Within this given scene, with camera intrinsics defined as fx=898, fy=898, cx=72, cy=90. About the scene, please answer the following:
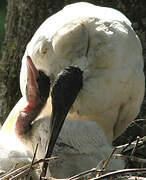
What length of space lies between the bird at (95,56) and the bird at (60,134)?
11 centimetres

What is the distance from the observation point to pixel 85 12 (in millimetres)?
4984

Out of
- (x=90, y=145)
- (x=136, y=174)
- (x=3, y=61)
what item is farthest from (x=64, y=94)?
(x=3, y=61)

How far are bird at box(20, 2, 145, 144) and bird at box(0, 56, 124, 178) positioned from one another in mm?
114

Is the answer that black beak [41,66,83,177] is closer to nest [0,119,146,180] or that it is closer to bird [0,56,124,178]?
bird [0,56,124,178]

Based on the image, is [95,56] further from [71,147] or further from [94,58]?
[71,147]

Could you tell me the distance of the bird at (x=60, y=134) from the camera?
4.39m

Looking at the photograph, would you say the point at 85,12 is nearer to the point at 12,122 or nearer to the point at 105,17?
the point at 105,17

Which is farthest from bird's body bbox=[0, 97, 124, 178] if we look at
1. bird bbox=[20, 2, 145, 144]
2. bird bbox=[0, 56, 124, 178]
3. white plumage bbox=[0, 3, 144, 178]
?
bird bbox=[20, 2, 145, 144]

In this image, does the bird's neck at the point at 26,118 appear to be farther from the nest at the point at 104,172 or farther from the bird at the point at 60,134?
the nest at the point at 104,172

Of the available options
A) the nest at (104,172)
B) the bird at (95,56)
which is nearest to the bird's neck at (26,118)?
the bird at (95,56)

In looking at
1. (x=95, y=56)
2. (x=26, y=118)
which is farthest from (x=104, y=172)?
(x=95, y=56)

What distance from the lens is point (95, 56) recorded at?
4848mm

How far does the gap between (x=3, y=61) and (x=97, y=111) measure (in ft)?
3.74

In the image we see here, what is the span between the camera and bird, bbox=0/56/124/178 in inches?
173
